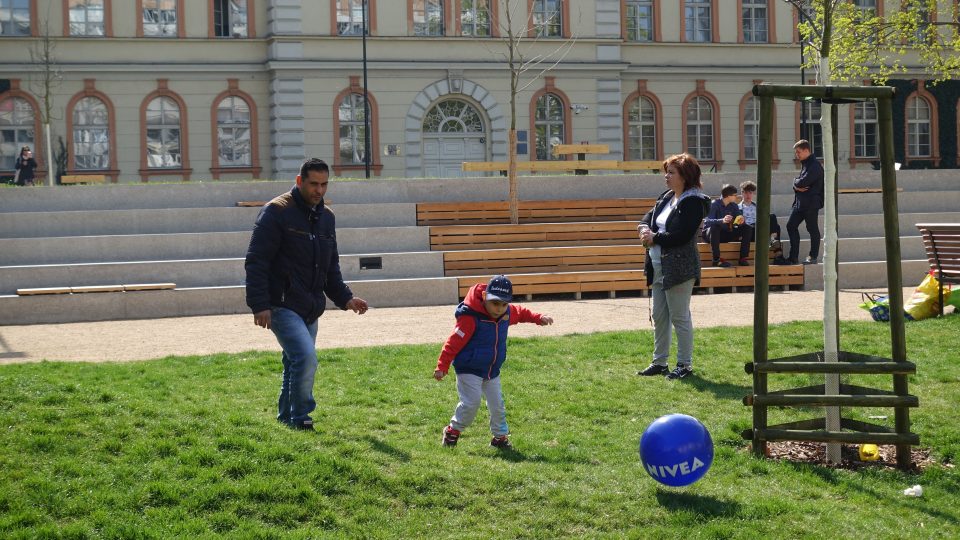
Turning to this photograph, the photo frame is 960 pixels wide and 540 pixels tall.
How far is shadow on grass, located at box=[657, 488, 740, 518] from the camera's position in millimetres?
6461

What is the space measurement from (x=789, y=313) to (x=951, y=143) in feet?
98.9

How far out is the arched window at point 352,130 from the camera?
36.5 m

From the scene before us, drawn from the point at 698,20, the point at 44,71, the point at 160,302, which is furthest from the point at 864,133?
the point at 160,302

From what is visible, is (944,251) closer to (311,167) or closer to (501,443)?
(501,443)

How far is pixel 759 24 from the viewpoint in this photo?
4125 cm

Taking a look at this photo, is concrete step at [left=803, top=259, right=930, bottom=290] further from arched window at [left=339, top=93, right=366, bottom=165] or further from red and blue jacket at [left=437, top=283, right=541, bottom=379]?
arched window at [left=339, top=93, right=366, bottom=165]

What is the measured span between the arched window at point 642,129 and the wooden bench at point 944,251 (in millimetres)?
26175

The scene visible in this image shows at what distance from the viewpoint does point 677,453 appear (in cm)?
662

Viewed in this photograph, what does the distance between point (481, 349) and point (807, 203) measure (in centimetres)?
1211

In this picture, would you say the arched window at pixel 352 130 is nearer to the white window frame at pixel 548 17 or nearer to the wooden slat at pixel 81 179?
the white window frame at pixel 548 17

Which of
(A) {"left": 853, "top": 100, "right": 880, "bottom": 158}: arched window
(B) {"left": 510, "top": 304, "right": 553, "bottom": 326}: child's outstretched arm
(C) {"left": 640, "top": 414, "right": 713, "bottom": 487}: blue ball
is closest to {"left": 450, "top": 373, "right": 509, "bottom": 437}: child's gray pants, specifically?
(B) {"left": 510, "top": 304, "right": 553, "bottom": 326}: child's outstretched arm

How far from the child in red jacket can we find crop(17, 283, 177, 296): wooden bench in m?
10.1

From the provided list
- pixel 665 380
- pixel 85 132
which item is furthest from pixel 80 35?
pixel 665 380

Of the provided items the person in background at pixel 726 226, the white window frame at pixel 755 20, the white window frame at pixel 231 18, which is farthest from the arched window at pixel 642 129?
the person in background at pixel 726 226
